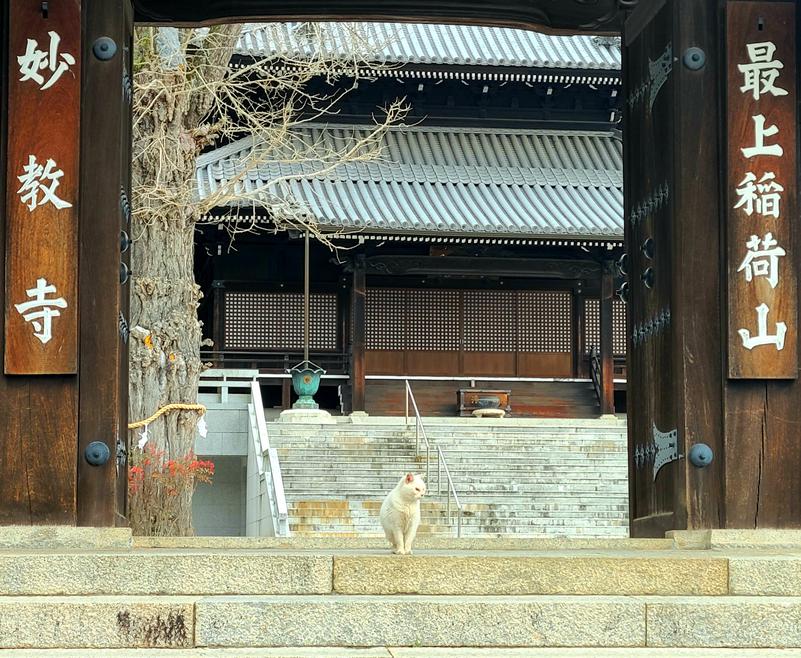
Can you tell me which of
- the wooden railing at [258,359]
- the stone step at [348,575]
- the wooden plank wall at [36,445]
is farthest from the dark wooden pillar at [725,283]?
the wooden railing at [258,359]

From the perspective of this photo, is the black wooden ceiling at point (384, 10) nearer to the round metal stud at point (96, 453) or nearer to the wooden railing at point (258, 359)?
the round metal stud at point (96, 453)

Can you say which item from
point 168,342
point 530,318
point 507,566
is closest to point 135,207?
point 168,342

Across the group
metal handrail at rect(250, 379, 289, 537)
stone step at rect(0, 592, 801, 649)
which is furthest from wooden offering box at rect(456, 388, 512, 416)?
stone step at rect(0, 592, 801, 649)

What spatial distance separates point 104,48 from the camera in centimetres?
747

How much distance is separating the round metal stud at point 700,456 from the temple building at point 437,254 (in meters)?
16.9

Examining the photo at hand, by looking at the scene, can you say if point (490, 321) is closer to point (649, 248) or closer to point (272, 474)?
point (272, 474)

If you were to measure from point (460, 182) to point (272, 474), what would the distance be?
33.5ft

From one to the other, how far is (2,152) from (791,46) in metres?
4.19

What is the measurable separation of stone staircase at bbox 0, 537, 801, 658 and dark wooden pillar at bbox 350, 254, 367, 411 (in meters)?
18.5

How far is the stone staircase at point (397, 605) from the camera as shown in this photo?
554 centimetres

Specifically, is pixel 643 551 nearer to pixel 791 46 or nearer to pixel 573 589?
pixel 573 589

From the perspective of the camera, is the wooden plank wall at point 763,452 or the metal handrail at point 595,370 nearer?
the wooden plank wall at point 763,452

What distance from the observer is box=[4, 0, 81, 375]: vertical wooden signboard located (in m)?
7.20

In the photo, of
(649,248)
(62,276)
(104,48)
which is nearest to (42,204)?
(62,276)
